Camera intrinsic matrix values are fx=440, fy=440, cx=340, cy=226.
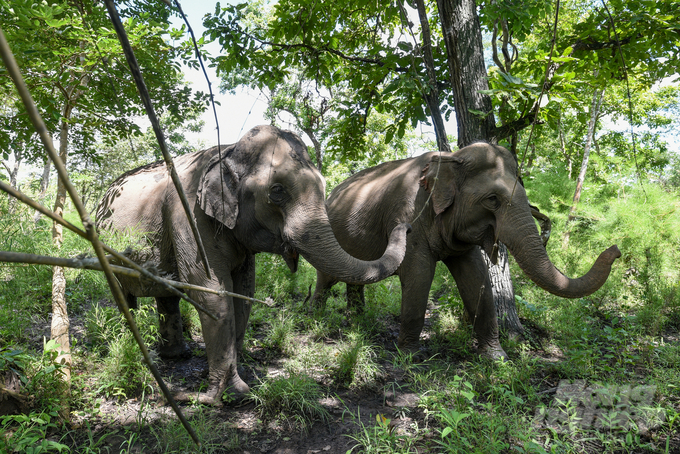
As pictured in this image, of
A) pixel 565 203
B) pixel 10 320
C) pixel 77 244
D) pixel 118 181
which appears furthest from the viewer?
pixel 565 203

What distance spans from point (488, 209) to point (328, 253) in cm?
175

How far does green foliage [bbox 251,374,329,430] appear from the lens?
3.31m

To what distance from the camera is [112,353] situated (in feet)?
11.9

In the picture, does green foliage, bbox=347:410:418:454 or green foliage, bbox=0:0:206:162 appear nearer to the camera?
green foliage, bbox=347:410:418:454

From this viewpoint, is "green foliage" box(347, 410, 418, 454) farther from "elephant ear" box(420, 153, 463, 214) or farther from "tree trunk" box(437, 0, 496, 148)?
"tree trunk" box(437, 0, 496, 148)

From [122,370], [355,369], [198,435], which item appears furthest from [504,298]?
[122,370]

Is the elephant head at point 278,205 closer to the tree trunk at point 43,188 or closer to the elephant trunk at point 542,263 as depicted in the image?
the elephant trunk at point 542,263

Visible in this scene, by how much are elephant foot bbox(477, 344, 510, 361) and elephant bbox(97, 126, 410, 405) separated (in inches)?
72.0

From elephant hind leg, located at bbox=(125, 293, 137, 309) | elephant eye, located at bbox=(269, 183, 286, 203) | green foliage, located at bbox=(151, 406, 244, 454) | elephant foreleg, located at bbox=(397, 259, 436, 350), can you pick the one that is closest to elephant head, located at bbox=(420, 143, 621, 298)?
elephant foreleg, located at bbox=(397, 259, 436, 350)

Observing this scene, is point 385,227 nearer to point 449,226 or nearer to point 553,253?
point 449,226

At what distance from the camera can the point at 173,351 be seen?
4531 millimetres

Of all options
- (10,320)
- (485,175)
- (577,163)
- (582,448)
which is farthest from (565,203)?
(10,320)

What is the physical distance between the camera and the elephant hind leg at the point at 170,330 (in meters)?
4.51

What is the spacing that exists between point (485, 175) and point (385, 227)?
1.23 meters
